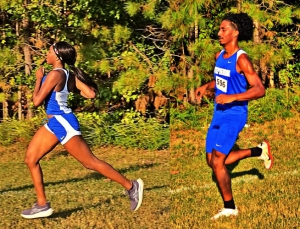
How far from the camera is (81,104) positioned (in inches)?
396

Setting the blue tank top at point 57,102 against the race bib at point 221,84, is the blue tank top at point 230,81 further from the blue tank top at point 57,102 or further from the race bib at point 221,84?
the blue tank top at point 57,102

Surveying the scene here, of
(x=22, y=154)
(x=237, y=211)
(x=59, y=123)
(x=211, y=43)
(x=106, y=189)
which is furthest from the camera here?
(x=211, y=43)

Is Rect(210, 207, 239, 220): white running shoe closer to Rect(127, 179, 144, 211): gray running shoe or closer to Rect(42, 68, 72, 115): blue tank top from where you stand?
Rect(127, 179, 144, 211): gray running shoe

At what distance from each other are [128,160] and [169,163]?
2.32 ft

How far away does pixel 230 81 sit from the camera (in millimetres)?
4961

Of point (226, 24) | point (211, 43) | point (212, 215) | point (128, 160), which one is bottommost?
point (128, 160)

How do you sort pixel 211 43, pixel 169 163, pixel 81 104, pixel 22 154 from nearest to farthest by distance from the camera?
pixel 169 163 → pixel 22 154 → pixel 211 43 → pixel 81 104

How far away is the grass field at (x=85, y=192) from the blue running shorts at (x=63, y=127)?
0.69 meters

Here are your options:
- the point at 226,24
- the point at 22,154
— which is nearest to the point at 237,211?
the point at 226,24

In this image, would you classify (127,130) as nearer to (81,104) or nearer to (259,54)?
(81,104)

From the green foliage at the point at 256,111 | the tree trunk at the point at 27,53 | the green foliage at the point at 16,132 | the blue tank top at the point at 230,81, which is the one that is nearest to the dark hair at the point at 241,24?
the blue tank top at the point at 230,81

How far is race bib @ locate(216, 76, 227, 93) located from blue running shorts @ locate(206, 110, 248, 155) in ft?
0.70

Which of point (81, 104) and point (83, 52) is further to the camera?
point (81, 104)

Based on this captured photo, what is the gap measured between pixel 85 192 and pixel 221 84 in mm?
1917
